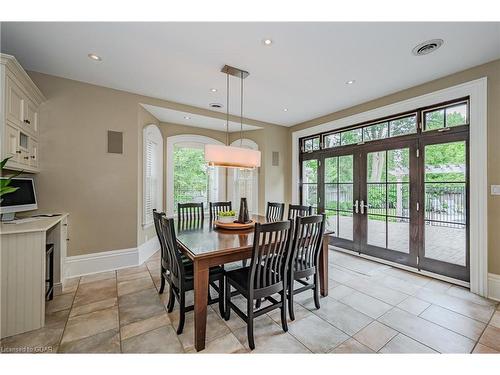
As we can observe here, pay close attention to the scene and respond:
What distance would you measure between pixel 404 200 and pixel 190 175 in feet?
13.5

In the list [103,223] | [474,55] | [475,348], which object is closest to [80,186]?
[103,223]

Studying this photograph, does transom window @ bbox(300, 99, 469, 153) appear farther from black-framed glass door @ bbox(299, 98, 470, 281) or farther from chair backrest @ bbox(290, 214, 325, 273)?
chair backrest @ bbox(290, 214, 325, 273)

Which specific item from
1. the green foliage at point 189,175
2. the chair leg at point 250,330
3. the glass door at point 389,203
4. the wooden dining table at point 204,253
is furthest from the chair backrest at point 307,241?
the green foliage at point 189,175

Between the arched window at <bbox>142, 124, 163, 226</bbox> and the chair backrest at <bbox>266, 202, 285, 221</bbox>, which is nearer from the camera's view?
the chair backrest at <bbox>266, 202, 285, 221</bbox>

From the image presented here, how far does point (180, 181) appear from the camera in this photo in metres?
4.67

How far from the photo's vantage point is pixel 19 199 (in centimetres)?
236

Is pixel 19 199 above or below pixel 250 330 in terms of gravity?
above

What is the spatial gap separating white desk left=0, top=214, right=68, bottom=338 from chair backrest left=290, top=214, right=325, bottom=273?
229 cm

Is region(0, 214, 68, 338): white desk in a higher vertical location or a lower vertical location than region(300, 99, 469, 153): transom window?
lower

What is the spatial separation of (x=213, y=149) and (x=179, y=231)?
106 centimetres

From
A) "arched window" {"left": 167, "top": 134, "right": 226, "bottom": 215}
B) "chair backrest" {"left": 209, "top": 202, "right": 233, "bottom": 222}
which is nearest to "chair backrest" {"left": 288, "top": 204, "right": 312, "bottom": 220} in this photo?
"chair backrest" {"left": 209, "top": 202, "right": 233, "bottom": 222}

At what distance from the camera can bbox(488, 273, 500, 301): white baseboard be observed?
241cm

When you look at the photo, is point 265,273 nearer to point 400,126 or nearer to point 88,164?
point 88,164

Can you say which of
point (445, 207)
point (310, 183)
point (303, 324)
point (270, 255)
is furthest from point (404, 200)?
point (270, 255)
